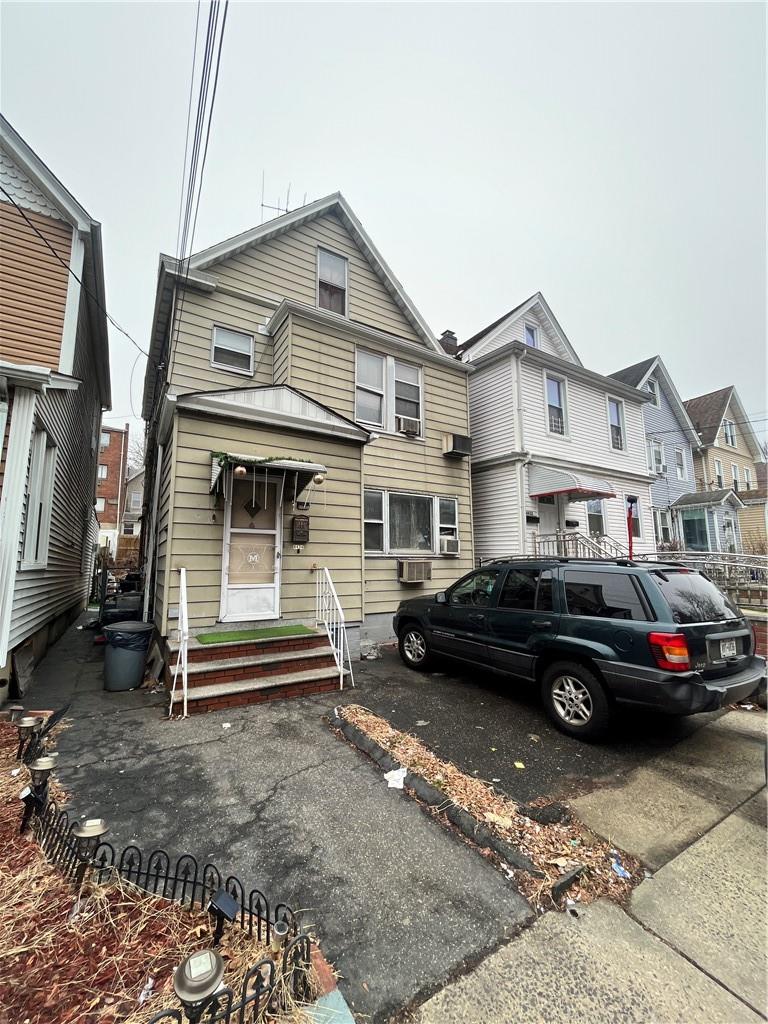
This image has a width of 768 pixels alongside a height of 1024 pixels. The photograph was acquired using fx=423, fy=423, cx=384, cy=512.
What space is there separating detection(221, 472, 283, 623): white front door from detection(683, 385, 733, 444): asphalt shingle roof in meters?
23.3

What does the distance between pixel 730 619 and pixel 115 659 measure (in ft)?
23.5

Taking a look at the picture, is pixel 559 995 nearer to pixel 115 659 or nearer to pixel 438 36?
pixel 115 659

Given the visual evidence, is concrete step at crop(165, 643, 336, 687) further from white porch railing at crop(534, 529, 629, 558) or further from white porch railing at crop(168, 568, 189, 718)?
white porch railing at crop(534, 529, 629, 558)

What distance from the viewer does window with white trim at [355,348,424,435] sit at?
29.9ft

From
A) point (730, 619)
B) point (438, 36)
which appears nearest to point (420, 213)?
point (438, 36)

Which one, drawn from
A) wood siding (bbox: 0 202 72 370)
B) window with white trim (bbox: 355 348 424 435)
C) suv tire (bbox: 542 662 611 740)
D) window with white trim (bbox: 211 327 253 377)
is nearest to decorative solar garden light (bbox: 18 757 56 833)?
suv tire (bbox: 542 662 611 740)

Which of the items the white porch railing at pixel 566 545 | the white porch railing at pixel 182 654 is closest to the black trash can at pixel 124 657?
the white porch railing at pixel 182 654

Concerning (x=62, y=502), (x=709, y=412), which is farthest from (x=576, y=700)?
(x=709, y=412)

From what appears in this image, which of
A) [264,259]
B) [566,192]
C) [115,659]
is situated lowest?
[115,659]

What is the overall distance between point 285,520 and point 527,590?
374 cm

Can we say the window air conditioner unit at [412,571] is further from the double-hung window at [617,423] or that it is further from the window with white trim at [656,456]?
the window with white trim at [656,456]

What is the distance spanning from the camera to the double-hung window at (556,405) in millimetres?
12203

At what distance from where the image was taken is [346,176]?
28.4 feet

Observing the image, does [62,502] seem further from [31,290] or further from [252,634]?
[252,634]
